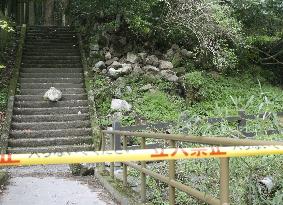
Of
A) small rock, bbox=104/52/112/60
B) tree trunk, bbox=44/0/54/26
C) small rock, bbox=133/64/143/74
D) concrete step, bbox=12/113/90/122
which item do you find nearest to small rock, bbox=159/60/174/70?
small rock, bbox=133/64/143/74

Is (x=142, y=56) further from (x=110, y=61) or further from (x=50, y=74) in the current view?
(x=50, y=74)

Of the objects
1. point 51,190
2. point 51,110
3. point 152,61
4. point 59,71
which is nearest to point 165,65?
point 152,61

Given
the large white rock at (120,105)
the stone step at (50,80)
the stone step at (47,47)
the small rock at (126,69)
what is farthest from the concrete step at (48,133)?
the stone step at (47,47)

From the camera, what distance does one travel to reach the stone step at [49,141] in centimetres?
1204

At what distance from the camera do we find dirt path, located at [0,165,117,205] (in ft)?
22.1

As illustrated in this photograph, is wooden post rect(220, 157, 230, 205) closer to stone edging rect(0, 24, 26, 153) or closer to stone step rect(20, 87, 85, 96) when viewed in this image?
stone edging rect(0, 24, 26, 153)

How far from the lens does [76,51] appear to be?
17719mm

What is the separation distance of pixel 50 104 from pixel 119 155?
11922 millimetres

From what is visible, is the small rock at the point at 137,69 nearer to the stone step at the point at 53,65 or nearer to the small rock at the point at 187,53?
the small rock at the point at 187,53

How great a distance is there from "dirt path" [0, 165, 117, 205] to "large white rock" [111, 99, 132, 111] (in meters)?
3.69

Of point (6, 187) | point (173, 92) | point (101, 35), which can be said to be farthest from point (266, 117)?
point (101, 35)

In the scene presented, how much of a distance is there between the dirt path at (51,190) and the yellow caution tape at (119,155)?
4235 millimetres

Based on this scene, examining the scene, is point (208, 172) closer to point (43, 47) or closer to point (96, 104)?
point (96, 104)

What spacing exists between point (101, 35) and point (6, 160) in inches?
582
